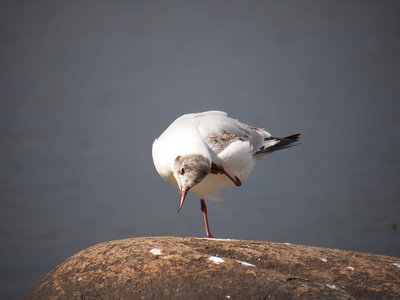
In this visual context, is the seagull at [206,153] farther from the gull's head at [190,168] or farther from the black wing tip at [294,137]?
the black wing tip at [294,137]

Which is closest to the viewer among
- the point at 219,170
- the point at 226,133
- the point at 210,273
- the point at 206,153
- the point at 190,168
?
the point at 210,273

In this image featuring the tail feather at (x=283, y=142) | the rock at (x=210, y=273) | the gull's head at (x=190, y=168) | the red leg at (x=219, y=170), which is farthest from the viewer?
the tail feather at (x=283, y=142)

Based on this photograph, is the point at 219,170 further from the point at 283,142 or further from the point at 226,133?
the point at 283,142

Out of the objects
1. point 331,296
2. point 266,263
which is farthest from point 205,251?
point 331,296

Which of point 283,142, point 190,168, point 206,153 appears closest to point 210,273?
point 190,168

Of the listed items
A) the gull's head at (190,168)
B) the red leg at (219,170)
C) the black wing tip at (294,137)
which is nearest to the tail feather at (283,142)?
the black wing tip at (294,137)

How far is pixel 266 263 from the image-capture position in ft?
12.1

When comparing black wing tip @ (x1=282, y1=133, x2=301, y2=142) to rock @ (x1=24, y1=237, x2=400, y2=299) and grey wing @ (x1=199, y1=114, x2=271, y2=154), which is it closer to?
grey wing @ (x1=199, y1=114, x2=271, y2=154)

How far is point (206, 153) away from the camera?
445 cm

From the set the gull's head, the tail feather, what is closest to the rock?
the gull's head

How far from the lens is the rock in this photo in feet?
10.4

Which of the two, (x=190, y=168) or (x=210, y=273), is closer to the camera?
(x=210, y=273)

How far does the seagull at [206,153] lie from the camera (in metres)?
4.41

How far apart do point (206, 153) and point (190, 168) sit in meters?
0.23
